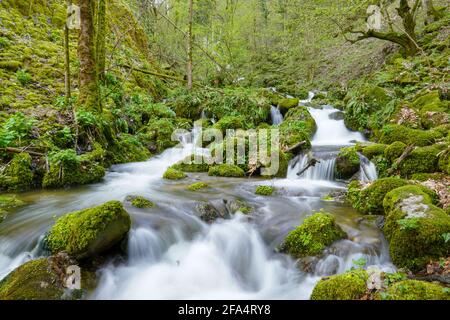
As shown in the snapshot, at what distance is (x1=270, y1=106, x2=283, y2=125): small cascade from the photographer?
13166 mm

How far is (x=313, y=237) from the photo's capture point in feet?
14.6

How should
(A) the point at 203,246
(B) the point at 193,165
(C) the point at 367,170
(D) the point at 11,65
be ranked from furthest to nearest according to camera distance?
1. (D) the point at 11,65
2. (B) the point at 193,165
3. (C) the point at 367,170
4. (A) the point at 203,246

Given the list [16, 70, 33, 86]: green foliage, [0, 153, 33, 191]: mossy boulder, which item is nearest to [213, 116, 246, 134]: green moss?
[16, 70, 33, 86]: green foliage

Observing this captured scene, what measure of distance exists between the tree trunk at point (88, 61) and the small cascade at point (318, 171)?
18.4 feet

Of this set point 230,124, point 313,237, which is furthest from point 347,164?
point 230,124

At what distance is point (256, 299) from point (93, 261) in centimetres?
204

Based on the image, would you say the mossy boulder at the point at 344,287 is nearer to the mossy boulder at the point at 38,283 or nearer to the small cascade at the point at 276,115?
the mossy boulder at the point at 38,283

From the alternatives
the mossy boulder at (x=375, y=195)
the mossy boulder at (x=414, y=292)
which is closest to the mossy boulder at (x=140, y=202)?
the mossy boulder at (x=375, y=195)

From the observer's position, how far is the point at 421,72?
1255cm

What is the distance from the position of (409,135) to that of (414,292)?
6.02m

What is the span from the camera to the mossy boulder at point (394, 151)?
7.21 metres

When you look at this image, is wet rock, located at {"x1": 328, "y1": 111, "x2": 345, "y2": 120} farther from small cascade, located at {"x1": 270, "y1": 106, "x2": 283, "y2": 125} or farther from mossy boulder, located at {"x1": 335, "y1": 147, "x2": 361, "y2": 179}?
mossy boulder, located at {"x1": 335, "y1": 147, "x2": 361, "y2": 179}

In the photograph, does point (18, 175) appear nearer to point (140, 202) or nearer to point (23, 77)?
point (140, 202)

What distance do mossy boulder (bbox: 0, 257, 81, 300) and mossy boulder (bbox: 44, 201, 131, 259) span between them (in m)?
0.31
